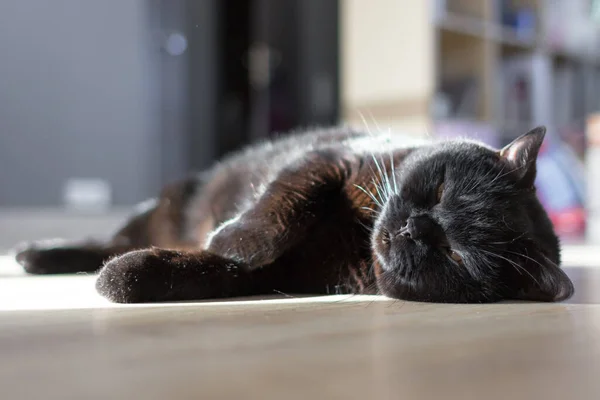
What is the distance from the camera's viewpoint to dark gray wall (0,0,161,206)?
10.2 ft

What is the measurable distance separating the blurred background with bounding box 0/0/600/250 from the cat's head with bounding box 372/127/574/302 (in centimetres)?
199

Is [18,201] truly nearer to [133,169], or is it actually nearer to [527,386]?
[133,169]

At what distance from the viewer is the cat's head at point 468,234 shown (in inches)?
38.0

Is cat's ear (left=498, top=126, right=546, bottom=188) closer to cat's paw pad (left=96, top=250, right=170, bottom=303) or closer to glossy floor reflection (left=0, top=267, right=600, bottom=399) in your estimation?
glossy floor reflection (left=0, top=267, right=600, bottom=399)

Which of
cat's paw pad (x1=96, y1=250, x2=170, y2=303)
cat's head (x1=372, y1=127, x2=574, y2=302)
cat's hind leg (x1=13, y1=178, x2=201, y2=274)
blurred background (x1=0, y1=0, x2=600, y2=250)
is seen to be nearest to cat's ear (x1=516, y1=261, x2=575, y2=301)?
cat's head (x1=372, y1=127, x2=574, y2=302)

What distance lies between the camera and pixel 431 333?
28.8 inches

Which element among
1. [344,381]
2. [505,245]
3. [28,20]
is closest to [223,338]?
[344,381]

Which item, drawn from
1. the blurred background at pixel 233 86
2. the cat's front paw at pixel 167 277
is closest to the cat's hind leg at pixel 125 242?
the cat's front paw at pixel 167 277

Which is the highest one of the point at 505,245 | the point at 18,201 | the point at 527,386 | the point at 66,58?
the point at 66,58

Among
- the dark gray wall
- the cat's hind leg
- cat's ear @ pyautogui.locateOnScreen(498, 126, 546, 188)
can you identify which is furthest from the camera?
the dark gray wall

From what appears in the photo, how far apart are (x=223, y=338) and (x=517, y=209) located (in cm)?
58

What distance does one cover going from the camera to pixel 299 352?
0.63 meters

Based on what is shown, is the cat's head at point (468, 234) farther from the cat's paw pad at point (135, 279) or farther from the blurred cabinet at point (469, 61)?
the blurred cabinet at point (469, 61)

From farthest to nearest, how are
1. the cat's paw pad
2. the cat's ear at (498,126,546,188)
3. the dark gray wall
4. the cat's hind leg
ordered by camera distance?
the dark gray wall < the cat's hind leg < the cat's ear at (498,126,546,188) < the cat's paw pad
